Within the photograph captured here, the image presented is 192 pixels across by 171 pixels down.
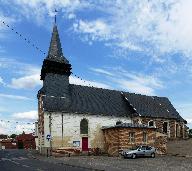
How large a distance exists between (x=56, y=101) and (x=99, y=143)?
919cm

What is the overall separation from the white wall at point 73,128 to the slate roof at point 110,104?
2.74ft

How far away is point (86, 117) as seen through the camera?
49.7m

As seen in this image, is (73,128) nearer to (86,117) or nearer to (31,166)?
(86,117)

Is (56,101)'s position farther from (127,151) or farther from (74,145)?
(127,151)

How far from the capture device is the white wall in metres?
46.6

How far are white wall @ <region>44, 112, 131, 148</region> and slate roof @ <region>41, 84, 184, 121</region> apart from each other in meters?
0.83

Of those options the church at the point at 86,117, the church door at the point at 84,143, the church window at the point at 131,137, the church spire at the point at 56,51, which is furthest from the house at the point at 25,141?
the church window at the point at 131,137

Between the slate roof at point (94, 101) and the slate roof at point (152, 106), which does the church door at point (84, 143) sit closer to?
the slate roof at point (94, 101)

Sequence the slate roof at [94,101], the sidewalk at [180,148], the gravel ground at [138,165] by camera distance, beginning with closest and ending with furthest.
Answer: the gravel ground at [138,165], the sidewalk at [180,148], the slate roof at [94,101]

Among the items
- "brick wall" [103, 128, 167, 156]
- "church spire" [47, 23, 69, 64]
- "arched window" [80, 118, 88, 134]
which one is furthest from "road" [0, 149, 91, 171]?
"church spire" [47, 23, 69, 64]

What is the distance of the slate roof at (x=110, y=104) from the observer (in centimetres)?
4869

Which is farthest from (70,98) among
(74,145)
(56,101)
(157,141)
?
(157,141)

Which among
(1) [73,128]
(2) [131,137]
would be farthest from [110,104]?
(2) [131,137]

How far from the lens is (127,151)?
3709 cm
